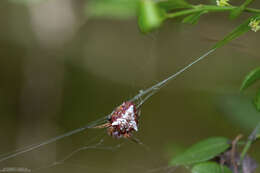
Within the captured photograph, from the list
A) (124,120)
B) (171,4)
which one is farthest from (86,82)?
(171,4)

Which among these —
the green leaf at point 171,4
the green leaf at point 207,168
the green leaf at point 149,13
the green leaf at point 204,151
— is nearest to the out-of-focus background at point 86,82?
the green leaf at point 204,151

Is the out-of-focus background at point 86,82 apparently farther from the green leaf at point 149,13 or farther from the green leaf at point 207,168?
the green leaf at point 149,13

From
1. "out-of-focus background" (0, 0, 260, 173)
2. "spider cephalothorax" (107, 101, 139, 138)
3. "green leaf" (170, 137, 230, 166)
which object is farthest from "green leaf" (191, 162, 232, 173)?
"out-of-focus background" (0, 0, 260, 173)

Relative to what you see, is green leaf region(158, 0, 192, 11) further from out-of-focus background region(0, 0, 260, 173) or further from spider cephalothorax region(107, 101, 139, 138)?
out-of-focus background region(0, 0, 260, 173)

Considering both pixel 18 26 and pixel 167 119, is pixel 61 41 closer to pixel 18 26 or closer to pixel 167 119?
pixel 18 26

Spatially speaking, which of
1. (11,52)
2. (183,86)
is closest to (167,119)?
(183,86)

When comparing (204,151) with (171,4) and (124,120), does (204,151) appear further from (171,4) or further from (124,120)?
(171,4)

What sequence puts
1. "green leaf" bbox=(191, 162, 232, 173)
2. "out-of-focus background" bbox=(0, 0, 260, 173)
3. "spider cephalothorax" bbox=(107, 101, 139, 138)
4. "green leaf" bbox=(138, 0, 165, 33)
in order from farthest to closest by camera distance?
"out-of-focus background" bbox=(0, 0, 260, 173), "spider cephalothorax" bbox=(107, 101, 139, 138), "green leaf" bbox=(191, 162, 232, 173), "green leaf" bbox=(138, 0, 165, 33)
